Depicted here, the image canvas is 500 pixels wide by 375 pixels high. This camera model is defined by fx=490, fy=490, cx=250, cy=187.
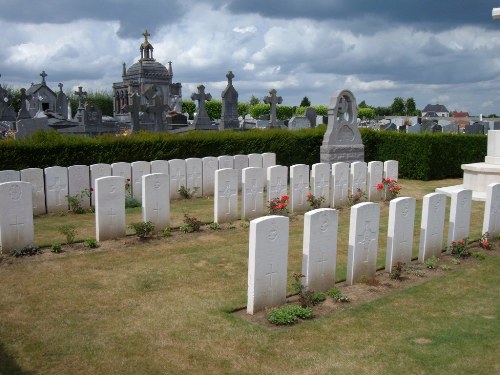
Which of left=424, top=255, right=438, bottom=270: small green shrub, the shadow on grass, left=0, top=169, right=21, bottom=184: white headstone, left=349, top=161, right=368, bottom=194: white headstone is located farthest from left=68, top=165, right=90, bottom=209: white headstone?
left=424, top=255, right=438, bottom=270: small green shrub

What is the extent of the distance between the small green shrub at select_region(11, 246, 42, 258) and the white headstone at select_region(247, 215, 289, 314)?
424cm

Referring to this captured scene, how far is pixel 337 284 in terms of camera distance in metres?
6.96

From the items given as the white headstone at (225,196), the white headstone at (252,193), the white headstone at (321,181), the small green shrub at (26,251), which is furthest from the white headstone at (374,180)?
the small green shrub at (26,251)

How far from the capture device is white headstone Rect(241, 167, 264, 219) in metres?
10.8

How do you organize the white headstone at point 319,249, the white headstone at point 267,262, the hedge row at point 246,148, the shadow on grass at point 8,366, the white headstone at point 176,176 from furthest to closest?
the white headstone at point 176,176 < the hedge row at point 246,148 < the white headstone at point 319,249 < the white headstone at point 267,262 < the shadow on grass at point 8,366

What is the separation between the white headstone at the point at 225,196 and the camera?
34.1 feet

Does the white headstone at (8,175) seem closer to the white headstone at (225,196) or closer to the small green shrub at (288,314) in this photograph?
the white headstone at (225,196)

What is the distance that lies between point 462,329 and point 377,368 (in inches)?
57.9

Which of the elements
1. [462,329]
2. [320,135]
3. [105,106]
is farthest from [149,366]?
[105,106]

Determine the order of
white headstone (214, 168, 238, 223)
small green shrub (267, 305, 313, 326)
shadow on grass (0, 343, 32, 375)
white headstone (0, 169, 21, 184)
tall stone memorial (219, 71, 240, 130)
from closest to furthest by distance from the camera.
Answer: shadow on grass (0, 343, 32, 375) < small green shrub (267, 305, 313, 326) < white headstone (214, 168, 238, 223) < white headstone (0, 169, 21, 184) < tall stone memorial (219, 71, 240, 130)

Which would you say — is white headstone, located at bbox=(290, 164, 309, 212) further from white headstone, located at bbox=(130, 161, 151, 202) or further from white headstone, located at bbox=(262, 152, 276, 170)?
white headstone, located at bbox=(130, 161, 151, 202)

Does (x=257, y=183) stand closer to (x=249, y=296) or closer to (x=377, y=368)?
(x=249, y=296)

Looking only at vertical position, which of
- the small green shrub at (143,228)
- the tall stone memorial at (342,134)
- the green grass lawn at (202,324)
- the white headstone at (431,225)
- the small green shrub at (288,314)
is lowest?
the green grass lawn at (202,324)

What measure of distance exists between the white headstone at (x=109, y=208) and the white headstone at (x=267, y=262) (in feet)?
13.5
